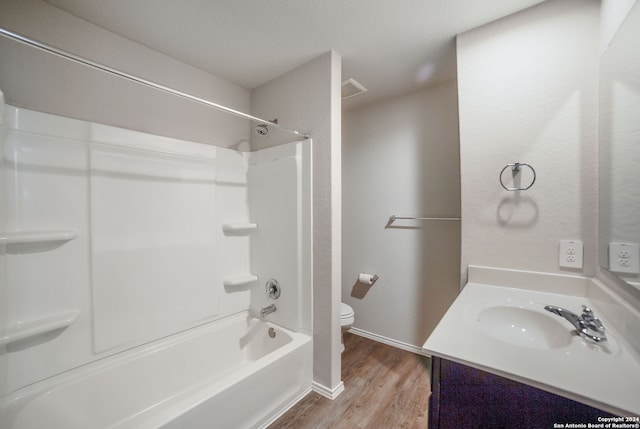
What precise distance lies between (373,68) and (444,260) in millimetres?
1679

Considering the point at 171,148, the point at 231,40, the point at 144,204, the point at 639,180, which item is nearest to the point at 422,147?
the point at 639,180

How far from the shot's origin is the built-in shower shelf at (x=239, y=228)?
2.08 metres

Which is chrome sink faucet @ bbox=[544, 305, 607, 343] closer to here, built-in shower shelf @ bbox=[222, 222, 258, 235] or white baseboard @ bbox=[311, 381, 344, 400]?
white baseboard @ bbox=[311, 381, 344, 400]

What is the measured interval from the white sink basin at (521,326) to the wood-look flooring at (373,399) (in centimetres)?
86

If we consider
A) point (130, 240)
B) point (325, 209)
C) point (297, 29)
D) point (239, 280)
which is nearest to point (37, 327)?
point (130, 240)

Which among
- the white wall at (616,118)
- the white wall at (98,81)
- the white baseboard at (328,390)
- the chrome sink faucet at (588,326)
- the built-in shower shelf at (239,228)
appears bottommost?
the white baseboard at (328,390)

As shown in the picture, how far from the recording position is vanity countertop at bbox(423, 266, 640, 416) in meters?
0.64

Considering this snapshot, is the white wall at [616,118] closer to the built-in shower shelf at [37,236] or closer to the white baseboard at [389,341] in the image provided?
the white baseboard at [389,341]

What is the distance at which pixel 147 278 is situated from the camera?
1675 millimetres

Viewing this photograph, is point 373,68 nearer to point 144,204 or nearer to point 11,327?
point 144,204

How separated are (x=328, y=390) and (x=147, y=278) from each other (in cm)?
143

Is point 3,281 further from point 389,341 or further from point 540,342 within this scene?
point 389,341

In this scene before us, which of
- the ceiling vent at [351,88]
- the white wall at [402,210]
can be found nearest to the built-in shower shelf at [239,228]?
the white wall at [402,210]

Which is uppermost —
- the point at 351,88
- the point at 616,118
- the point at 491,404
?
the point at 351,88
